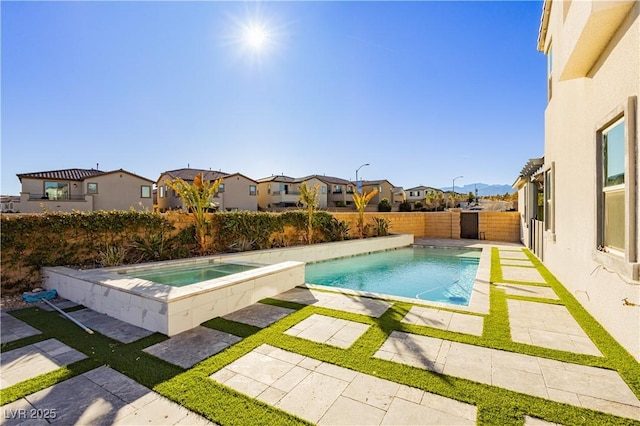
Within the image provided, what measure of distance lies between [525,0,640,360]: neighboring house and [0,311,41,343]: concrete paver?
8.52m

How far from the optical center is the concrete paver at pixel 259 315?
5.36 meters

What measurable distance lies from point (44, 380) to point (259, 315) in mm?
3009

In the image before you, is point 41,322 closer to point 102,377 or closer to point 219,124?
point 102,377

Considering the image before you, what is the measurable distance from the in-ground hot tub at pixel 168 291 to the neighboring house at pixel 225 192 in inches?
1125

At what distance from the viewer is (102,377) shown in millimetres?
3533

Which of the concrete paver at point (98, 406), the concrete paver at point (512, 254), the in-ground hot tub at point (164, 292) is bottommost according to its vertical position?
the concrete paver at point (512, 254)

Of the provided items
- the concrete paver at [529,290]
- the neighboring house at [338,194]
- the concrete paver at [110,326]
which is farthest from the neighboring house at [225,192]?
the concrete paver at [529,290]

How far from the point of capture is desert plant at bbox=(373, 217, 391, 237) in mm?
18062

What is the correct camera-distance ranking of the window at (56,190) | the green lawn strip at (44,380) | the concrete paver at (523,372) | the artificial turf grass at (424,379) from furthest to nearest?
the window at (56,190) < the green lawn strip at (44,380) < the concrete paver at (523,372) < the artificial turf grass at (424,379)

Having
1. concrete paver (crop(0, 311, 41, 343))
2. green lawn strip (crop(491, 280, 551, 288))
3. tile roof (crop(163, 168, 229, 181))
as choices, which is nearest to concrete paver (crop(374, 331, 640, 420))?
green lawn strip (crop(491, 280, 551, 288))

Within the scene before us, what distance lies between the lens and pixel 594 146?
483cm

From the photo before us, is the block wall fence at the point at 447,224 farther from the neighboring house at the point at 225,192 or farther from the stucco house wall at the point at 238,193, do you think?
the stucco house wall at the point at 238,193

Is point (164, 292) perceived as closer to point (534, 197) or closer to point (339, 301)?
point (339, 301)

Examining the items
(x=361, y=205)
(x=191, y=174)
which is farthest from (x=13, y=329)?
(x=191, y=174)
